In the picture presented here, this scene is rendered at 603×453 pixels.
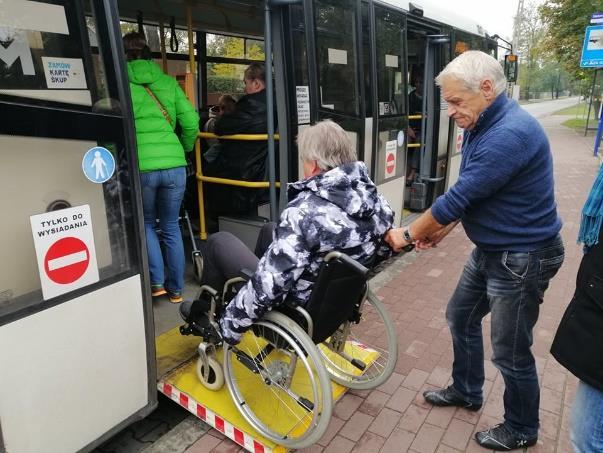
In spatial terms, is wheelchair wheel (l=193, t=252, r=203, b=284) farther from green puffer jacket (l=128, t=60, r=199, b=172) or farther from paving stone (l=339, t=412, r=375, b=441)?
paving stone (l=339, t=412, r=375, b=441)

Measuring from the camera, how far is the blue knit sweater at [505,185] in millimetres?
1948

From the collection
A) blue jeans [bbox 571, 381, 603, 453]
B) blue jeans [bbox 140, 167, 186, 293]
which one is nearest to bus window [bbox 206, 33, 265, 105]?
blue jeans [bbox 140, 167, 186, 293]

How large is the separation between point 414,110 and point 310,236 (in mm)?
5232

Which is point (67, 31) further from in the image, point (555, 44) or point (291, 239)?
point (555, 44)

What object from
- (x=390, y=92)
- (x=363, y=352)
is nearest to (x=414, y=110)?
(x=390, y=92)

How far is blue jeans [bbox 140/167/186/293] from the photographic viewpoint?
133 inches

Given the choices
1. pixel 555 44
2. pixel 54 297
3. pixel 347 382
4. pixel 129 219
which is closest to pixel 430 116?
pixel 347 382

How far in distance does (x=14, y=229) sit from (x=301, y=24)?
2.37m

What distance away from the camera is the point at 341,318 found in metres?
2.36

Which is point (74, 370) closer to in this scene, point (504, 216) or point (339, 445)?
point (339, 445)

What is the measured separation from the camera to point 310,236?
209 cm

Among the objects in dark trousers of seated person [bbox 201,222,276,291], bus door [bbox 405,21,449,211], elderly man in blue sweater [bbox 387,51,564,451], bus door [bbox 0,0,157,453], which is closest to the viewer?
bus door [bbox 0,0,157,453]

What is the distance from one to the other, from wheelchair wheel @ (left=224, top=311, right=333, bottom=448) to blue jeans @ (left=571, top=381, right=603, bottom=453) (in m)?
0.92

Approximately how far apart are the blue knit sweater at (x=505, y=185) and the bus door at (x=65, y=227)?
142 centimetres
